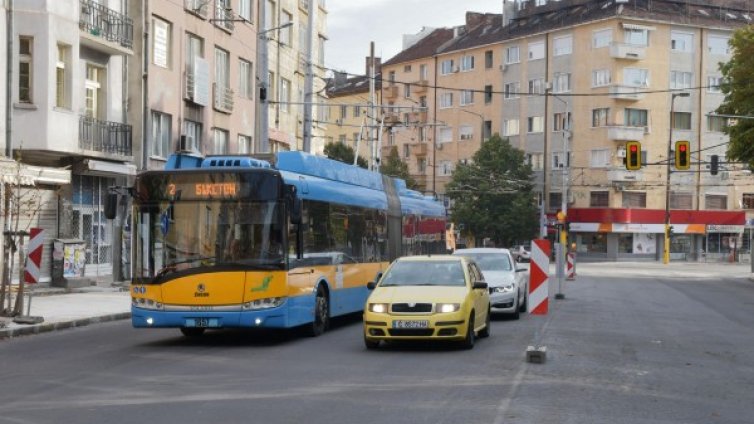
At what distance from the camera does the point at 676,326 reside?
69.1 feet

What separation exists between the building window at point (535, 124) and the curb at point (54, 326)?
6159cm

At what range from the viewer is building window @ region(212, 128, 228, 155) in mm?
40753

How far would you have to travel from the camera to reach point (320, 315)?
17.6 m

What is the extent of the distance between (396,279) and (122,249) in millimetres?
19125

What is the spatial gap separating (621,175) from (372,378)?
6625cm

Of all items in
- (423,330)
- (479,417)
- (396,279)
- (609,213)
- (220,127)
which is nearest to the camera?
(479,417)

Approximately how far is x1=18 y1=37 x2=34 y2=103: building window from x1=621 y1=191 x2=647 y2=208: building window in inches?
2208

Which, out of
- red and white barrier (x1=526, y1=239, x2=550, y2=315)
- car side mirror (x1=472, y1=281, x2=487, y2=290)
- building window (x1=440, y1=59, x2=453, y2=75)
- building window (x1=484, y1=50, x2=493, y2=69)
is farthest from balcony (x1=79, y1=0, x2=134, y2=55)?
building window (x1=440, y1=59, x2=453, y2=75)

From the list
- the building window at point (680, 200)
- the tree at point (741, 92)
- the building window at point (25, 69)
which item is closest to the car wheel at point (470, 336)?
the building window at point (25, 69)

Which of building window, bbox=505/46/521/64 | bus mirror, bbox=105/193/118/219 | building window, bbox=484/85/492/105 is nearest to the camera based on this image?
bus mirror, bbox=105/193/118/219

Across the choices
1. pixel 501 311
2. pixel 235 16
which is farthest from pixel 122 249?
pixel 501 311

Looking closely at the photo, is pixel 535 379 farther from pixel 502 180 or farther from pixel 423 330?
pixel 502 180

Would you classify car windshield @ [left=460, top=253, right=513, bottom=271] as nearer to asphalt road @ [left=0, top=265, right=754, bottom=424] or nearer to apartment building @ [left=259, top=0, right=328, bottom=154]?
asphalt road @ [left=0, top=265, right=754, bottom=424]

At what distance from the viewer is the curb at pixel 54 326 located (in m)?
17.6
